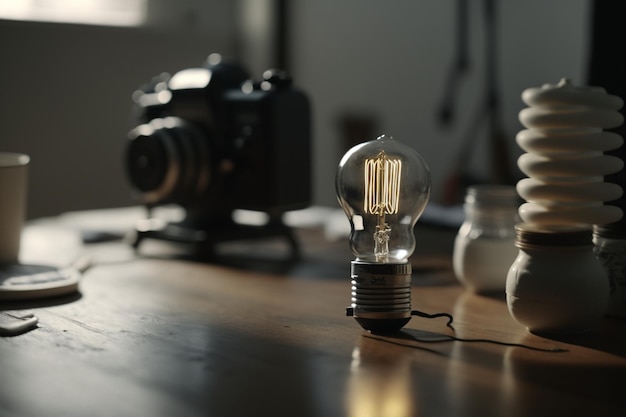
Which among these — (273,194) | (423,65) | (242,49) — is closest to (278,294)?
(273,194)

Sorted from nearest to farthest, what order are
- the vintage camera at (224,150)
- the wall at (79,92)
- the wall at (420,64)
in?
the vintage camera at (224,150), the wall at (420,64), the wall at (79,92)

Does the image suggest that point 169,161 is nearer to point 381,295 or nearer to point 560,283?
point 381,295

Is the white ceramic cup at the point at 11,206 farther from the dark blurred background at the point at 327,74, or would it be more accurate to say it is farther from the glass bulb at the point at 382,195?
the dark blurred background at the point at 327,74

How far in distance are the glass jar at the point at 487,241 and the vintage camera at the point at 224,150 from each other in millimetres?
405

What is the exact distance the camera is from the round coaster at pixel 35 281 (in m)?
1.13

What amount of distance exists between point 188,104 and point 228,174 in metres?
0.15

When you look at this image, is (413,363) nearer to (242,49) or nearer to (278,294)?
(278,294)

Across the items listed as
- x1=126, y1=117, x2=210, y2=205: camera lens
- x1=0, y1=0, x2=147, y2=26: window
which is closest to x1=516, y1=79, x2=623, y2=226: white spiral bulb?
x1=126, y1=117, x2=210, y2=205: camera lens

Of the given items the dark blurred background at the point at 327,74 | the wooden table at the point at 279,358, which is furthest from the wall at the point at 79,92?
the wooden table at the point at 279,358

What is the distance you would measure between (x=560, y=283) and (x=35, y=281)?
2.17 feet

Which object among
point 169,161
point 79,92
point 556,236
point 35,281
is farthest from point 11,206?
point 79,92

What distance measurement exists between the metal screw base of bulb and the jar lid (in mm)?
129

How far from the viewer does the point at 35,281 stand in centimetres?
119

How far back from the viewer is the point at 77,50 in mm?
2941
